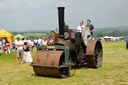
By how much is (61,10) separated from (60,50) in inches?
54.8

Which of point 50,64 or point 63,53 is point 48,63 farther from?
point 63,53

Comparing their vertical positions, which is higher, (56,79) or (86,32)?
(86,32)

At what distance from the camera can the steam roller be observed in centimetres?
648

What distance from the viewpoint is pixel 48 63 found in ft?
21.1

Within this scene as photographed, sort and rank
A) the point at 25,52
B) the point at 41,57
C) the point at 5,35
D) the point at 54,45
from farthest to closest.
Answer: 1. the point at 5,35
2. the point at 25,52
3. the point at 54,45
4. the point at 41,57

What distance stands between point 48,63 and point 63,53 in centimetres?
69

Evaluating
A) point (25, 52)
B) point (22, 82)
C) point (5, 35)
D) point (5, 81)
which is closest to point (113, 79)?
point (22, 82)

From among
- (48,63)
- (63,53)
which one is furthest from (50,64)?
(63,53)

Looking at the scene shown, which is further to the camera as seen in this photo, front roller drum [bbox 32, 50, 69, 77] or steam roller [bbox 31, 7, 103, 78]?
steam roller [bbox 31, 7, 103, 78]

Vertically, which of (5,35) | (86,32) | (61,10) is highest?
(61,10)

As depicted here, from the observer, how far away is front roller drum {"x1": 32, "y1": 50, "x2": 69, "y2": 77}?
636 cm

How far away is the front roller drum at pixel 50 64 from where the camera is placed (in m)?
6.36

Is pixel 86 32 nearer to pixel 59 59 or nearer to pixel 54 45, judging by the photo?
pixel 54 45

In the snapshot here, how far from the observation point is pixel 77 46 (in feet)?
26.0
